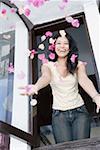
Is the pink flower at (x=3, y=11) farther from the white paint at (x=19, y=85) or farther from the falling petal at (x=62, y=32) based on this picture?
the falling petal at (x=62, y=32)

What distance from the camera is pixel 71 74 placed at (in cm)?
191

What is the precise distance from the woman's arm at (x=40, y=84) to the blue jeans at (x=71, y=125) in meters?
0.23

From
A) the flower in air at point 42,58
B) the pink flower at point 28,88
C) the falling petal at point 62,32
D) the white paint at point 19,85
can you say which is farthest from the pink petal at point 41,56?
the pink flower at point 28,88

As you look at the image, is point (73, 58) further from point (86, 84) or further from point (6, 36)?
point (6, 36)

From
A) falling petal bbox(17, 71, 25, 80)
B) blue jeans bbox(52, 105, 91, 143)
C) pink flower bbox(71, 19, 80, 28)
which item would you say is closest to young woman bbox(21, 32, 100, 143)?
blue jeans bbox(52, 105, 91, 143)

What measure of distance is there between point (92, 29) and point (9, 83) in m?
0.74

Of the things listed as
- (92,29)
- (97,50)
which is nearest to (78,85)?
(97,50)

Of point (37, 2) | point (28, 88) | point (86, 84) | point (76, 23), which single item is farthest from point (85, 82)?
point (37, 2)

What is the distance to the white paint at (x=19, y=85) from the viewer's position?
1.79 m

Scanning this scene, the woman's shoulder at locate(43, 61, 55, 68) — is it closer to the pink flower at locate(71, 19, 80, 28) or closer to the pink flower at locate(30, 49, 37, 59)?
the pink flower at locate(30, 49, 37, 59)

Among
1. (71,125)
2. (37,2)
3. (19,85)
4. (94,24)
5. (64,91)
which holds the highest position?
(37,2)

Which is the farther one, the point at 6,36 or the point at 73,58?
the point at 6,36

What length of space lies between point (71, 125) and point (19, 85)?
52 centimetres

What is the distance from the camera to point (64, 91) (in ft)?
6.07
